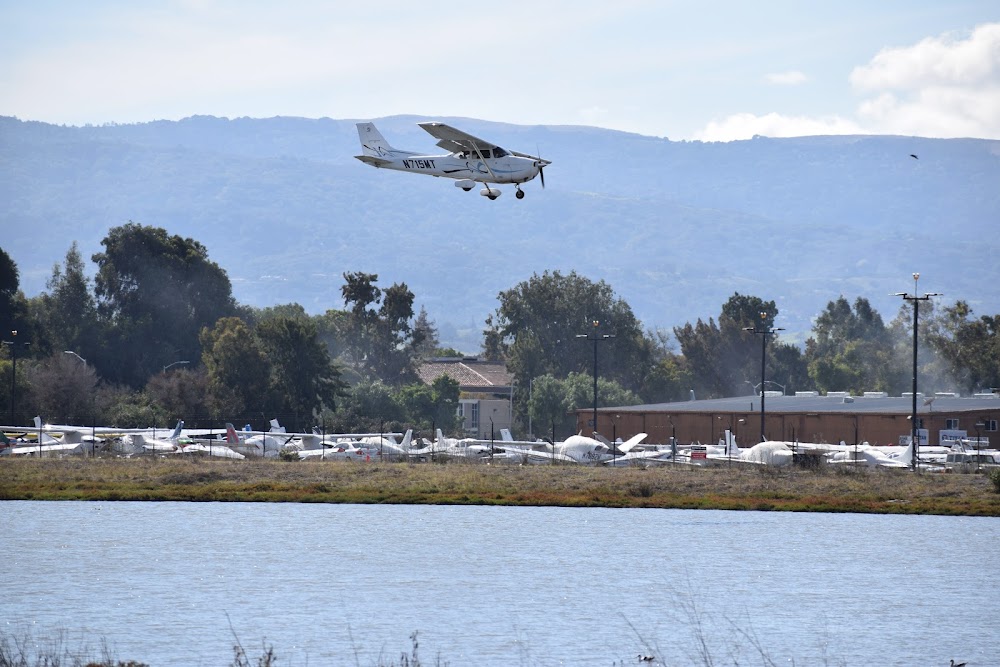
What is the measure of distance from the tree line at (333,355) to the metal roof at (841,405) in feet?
27.4

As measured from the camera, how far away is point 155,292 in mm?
119438

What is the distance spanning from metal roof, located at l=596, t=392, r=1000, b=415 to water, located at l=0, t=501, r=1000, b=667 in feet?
144

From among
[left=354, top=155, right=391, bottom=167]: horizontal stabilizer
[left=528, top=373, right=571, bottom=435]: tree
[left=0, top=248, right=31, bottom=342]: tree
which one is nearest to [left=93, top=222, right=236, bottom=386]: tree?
[left=0, top=248, right=31, bottom=342]: tree

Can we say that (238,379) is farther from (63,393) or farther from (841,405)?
(841,405)

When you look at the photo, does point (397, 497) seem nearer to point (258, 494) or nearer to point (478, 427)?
point (258, 494)

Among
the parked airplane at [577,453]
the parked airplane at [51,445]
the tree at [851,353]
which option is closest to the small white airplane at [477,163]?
the parked airplane at [577,453]

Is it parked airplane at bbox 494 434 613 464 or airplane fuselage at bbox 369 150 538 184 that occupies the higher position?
airplane fuselage at bbox 369 150 538 184

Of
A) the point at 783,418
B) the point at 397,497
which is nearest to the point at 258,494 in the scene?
the point at 397,497

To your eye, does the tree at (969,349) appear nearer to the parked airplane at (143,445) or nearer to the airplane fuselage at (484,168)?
the parked airplane at (143,445)

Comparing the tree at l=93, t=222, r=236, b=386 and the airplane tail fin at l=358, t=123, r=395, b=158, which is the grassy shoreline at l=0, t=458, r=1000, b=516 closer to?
the airplane tail fin at l=358, t=123, r=395, b=158

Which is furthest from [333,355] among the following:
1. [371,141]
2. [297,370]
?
[371,141]

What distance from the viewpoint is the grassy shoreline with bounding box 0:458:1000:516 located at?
50.4 meters

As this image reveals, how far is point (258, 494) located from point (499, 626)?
93.8 ft

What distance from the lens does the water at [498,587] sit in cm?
2291
